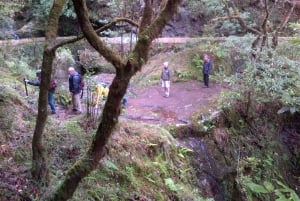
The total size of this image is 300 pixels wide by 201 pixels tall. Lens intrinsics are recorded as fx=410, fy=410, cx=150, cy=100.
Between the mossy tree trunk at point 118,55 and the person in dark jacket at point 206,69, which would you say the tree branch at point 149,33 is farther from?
the person in dark jacket at point 206,69

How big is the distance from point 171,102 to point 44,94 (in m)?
9.26

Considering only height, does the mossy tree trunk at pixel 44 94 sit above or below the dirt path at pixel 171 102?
above

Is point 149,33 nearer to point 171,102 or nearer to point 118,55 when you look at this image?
point 118,55

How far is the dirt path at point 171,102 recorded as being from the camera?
1363 cm

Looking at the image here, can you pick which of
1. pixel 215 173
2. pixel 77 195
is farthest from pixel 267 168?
pixel 77 195

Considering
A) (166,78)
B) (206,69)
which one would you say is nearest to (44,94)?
(166,78)

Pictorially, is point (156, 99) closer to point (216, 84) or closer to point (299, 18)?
point (216, 84)

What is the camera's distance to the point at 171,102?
15.5 m

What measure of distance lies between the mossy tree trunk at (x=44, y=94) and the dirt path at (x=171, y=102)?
5496 millimetres

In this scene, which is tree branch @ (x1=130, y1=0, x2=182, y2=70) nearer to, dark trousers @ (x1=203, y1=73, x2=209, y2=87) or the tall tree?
the tall tree

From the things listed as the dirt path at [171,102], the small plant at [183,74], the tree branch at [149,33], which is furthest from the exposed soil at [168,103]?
the tree branch at [149,33]

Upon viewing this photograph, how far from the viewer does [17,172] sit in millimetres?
7875

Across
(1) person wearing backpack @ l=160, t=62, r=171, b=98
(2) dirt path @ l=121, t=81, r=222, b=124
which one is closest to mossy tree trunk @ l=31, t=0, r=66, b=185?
(2) dirt path @ l=121, t=81, r=222, b=124

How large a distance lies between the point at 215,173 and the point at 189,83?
6.64 metres
